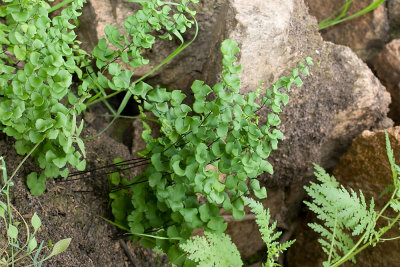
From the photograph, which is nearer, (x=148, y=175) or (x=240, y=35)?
(x=148, y=175)

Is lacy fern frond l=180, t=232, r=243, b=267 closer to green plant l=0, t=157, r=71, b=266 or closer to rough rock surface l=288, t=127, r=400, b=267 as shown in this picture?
green plant l=0, t=157, r=71, b=266

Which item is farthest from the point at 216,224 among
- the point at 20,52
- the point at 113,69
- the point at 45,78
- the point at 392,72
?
the point at 392,72

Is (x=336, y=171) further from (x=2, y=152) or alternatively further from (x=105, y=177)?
(x=2, y=152)

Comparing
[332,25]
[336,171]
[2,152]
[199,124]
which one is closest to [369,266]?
[336,171]

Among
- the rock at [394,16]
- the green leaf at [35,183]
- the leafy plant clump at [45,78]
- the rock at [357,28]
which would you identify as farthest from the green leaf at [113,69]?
the rock at [394,16]

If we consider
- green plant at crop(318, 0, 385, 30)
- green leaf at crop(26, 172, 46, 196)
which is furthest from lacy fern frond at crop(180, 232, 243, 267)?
green plant at crop(318, 0, 385, 30)

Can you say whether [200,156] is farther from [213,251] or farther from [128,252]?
[128,252]

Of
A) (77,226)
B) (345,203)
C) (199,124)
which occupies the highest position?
(199,124)
